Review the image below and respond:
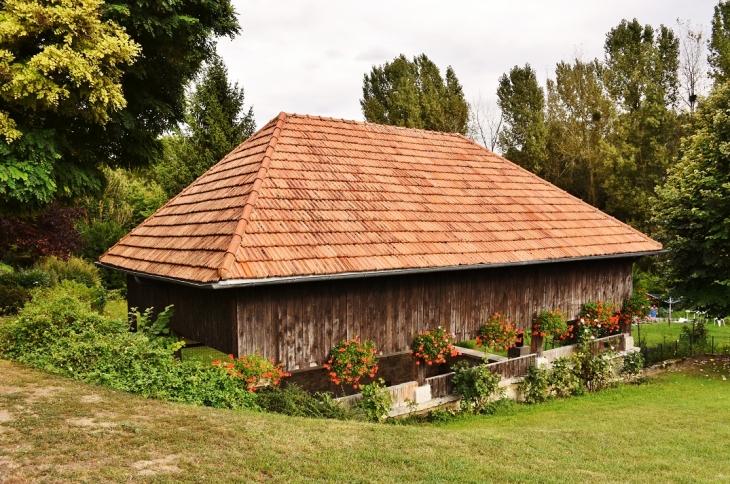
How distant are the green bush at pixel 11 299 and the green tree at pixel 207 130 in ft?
30.4

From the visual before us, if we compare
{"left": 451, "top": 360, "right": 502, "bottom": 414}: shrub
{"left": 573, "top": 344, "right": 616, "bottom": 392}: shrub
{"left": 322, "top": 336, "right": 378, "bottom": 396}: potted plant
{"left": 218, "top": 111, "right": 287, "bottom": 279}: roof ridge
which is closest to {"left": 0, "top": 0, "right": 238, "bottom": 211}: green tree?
{"left": 218, "top": 111, "right": 287, "bottom": 279}: roof ridge

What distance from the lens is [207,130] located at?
24.5 metres

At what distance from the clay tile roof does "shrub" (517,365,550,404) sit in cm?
260

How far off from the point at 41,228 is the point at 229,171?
39.9ft

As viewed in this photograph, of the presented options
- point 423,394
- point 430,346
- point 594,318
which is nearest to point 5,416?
point 423,394

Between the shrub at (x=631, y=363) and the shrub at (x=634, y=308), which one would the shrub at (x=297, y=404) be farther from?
the shrub at (x=634, y=308)

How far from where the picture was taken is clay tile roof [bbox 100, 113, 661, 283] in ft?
30.3

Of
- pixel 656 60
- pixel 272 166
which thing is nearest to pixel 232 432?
pixel 272 166

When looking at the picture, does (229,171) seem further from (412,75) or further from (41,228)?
(412,75)

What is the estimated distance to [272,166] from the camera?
11008 millimetres

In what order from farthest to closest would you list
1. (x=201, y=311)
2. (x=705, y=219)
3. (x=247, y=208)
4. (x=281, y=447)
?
(x=705, y=219), (x=201, y=311), (x=247, y=208), (x=281, y=447)

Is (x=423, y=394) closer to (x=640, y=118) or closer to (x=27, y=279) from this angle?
(x=27, y=279)

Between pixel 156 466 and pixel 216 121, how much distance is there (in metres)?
21.3

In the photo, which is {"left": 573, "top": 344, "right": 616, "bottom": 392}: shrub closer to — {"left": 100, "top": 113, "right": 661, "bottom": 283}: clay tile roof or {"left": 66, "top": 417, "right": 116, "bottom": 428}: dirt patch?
{"left": 100, "top": 113, "right": 661, "bottom": 283}: clay tile roof
